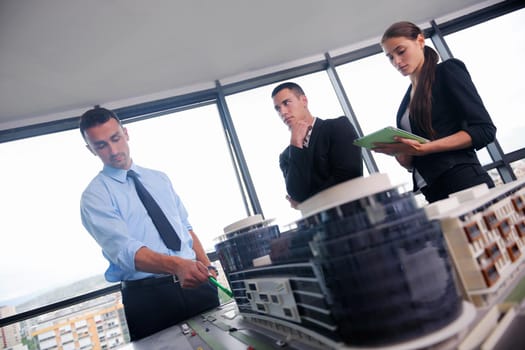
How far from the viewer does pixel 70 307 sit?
263cm

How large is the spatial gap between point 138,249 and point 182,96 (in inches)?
89.2

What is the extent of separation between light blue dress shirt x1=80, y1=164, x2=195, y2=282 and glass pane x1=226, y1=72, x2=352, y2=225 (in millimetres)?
1400

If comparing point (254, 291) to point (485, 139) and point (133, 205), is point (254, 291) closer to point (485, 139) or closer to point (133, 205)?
point (485, 139)

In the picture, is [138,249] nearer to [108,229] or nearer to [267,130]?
[108,229]

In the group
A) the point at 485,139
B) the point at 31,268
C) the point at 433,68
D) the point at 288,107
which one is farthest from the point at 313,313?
the point at 31,268

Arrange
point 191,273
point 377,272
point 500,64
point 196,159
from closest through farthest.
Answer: point 377,272, point 191,273, point 196,159, point 500,64

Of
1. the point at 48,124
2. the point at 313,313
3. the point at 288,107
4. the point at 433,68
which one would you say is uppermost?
the point at 48,124

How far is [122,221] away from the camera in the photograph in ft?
6.07

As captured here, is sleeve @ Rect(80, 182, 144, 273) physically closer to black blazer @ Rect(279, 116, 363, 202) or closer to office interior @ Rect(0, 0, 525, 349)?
office interior @ Rect(0, 0, 525, 349)

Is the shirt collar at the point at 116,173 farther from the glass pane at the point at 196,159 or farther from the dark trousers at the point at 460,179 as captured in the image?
the dark trousers at the point at 460,179

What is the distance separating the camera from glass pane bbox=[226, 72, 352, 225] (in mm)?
3398

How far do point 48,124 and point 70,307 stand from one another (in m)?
1.91

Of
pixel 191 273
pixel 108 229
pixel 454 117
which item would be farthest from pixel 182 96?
pixel 454 117

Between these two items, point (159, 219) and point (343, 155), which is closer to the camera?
point (343, 155)
